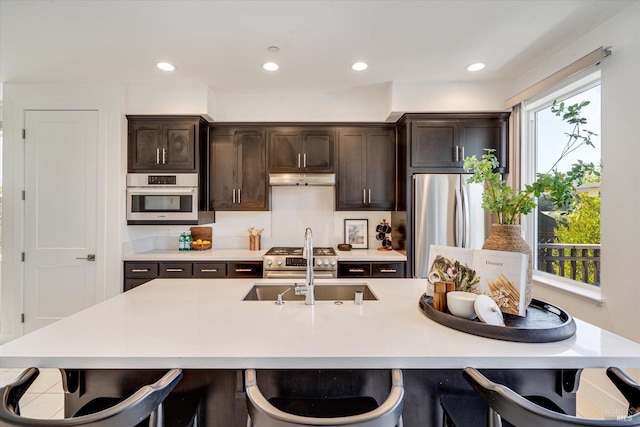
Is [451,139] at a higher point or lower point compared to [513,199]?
higher

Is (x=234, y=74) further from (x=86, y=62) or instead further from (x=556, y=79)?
(x=556, y=79)

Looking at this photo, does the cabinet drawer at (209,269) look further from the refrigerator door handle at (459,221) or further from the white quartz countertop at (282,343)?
the refrigerator door handle at (459,221)

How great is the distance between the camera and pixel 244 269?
3.20 metres

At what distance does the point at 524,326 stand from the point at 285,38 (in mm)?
2390

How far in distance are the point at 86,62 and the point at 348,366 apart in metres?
3.39

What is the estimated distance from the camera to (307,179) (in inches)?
134

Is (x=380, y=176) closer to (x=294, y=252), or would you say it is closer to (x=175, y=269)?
(x=294, y=252)

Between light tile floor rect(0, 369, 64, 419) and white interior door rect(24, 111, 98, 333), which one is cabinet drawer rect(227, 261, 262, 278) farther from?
light tile floor rect(0, 369, 64, 419)

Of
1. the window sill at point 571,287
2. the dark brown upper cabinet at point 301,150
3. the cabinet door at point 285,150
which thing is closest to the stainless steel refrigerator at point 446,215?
the window sill at point 571,287

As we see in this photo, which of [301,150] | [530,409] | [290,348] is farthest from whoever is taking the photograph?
[301,150]

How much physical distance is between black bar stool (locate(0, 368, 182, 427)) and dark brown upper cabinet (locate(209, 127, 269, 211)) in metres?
2.58

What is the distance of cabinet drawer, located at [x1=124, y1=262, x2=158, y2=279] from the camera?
3.17 metres

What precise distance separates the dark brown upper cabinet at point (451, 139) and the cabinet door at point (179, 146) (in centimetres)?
233

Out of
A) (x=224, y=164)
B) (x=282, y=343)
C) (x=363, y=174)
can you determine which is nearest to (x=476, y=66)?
(x=363, y=174)
